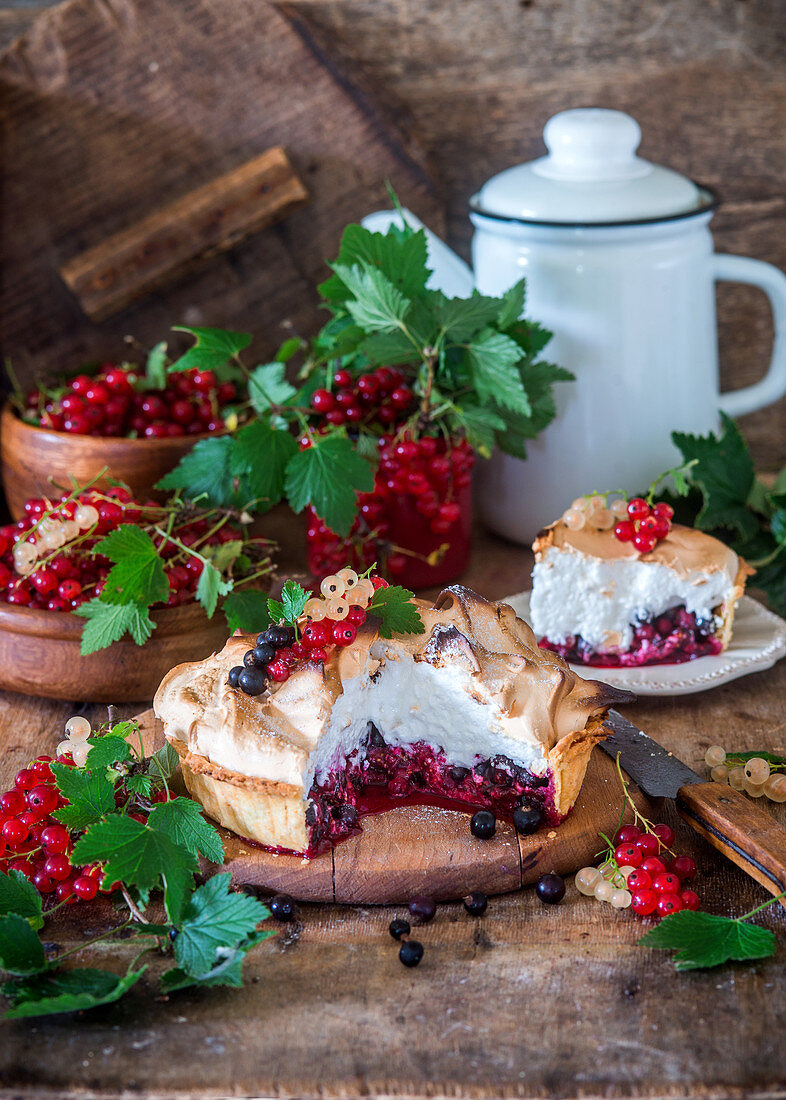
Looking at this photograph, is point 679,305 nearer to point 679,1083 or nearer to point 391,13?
point 391,13

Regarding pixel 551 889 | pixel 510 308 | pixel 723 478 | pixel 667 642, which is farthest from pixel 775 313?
pixel 551 889

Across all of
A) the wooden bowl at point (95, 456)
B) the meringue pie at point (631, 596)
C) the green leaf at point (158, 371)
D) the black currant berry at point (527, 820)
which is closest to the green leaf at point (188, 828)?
the black currant berry at point (527, 820)

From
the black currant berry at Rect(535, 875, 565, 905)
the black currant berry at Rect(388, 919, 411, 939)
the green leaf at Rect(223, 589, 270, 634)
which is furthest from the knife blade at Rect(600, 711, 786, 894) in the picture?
the green leaf at Rect(223, 589, 270, 634)

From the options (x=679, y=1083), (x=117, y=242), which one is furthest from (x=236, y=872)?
(x=117, y=242)

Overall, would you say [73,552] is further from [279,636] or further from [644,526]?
[644,526]

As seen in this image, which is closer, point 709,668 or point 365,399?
point 709,668

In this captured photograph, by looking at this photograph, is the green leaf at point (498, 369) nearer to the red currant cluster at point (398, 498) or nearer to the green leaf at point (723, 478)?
the red currant cluster at point (398, 498)
